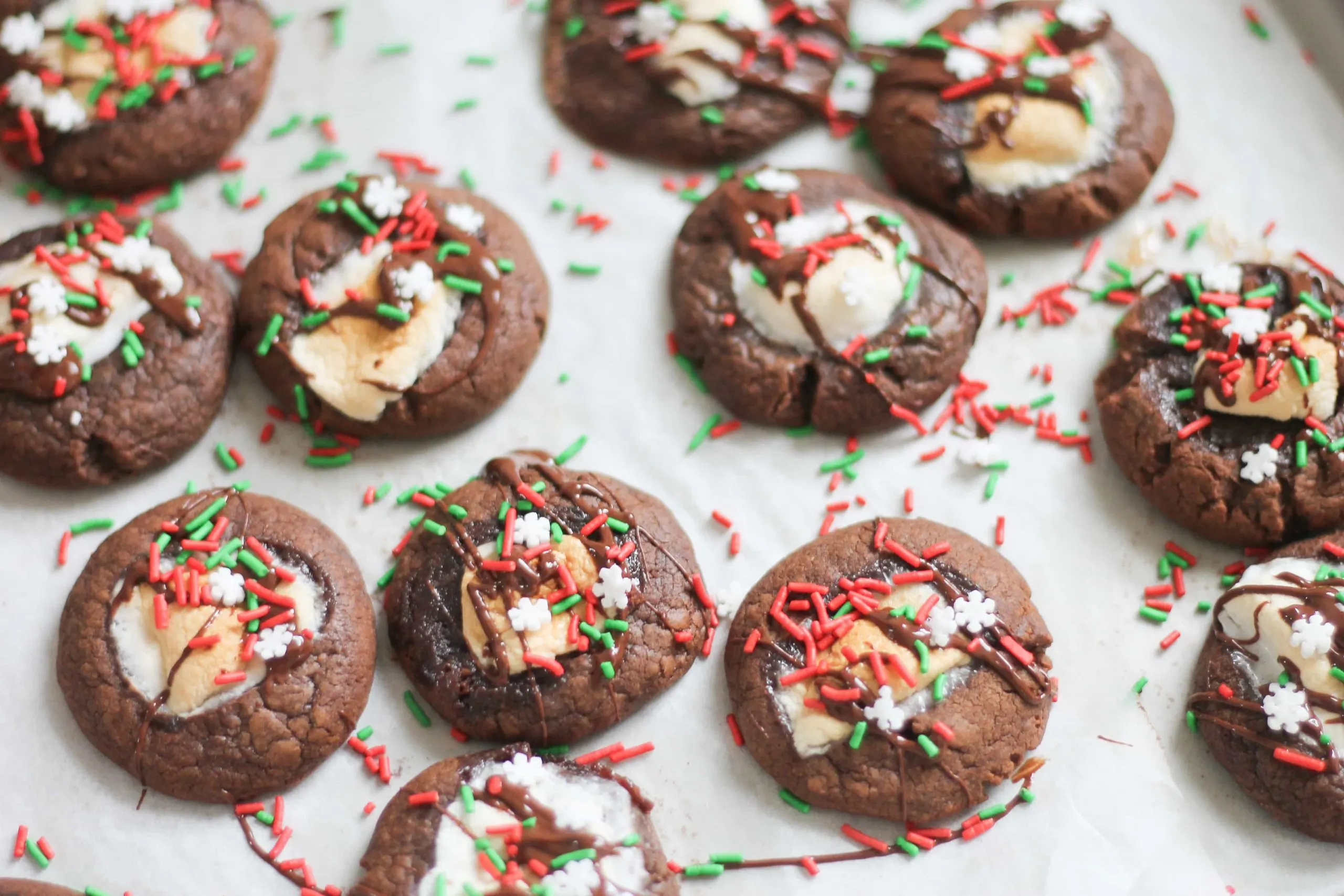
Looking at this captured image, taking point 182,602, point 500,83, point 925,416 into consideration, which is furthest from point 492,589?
point 500,83

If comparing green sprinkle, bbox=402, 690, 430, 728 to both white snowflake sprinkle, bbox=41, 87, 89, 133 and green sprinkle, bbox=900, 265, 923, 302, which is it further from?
white snowflake sprinkle, bbox=41, 87, 89, 133

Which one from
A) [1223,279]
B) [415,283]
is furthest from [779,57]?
[1223,279]

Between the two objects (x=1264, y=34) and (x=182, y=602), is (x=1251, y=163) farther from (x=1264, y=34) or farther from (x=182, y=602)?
(x=182, y=602)

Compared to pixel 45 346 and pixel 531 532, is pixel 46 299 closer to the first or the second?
pixel 45 346

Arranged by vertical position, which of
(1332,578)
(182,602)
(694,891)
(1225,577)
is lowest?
(694,891)

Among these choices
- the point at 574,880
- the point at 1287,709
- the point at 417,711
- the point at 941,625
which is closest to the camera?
the point at 574,880

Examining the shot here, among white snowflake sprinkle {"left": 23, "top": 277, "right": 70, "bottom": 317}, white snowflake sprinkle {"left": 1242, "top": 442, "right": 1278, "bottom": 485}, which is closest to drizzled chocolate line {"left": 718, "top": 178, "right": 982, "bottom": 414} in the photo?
white snowflake sprinkle {"left": 1242, "top": 442, "right": 1278, "bottom": 485}

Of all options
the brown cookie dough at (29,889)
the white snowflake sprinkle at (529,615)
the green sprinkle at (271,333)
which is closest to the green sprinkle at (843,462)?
the white snowflake sprinkle at (529,615)
